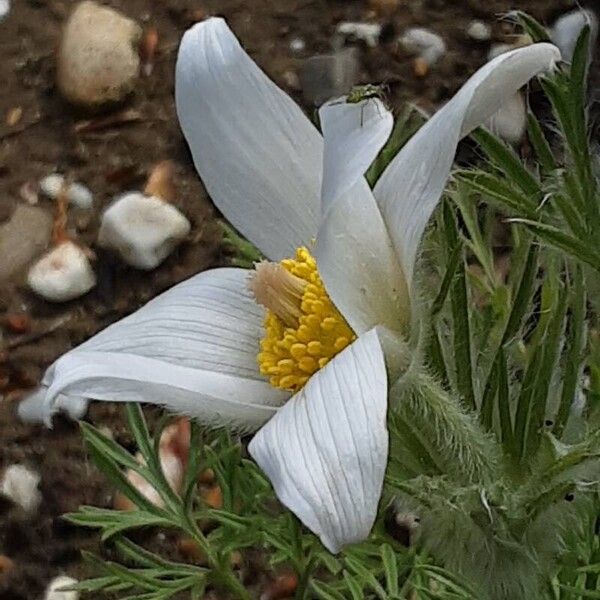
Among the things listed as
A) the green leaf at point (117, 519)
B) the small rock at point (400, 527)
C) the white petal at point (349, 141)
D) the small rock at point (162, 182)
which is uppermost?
the white petal at point (349, 141)

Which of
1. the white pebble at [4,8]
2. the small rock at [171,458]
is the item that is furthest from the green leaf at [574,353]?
the white pebble at [4,8]

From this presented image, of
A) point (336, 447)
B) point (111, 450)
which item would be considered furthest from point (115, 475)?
point (336, 447)

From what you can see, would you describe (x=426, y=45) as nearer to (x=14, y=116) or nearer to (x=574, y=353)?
(x=14, y=116)

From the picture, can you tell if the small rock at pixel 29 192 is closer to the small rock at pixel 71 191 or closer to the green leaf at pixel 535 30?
the small rock at pixel 71 191

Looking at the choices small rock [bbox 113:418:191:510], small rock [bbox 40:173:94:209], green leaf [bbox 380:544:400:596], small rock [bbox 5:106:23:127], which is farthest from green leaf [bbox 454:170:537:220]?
small rock [bbox 5:106:23:127]

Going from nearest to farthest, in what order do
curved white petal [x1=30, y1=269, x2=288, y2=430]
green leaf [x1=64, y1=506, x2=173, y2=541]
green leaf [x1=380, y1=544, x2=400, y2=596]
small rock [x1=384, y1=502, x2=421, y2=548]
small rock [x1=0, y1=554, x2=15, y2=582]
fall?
curved white petal [x1=30, y1=269, x2=288, y2=430], green leaf [x1=380, y1=544, x2=400, y2=596], green leaf [x1=64, y1=506, x2=173, y2=541], small rock [x1=384, y1=502, x2=421, y2=548], small rock [x1=0, y1=554, x2=15, y2=582]

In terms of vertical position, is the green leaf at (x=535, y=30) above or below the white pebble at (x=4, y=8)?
above

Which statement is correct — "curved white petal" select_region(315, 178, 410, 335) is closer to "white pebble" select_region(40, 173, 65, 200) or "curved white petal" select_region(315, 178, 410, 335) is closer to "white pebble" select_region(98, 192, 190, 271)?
"white pebble" select_region(98, 192, 190, 271)
